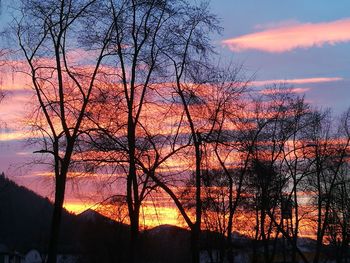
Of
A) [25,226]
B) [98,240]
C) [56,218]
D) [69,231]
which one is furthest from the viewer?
[25,226]

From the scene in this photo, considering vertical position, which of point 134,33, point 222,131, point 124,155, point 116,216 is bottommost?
point 116,216

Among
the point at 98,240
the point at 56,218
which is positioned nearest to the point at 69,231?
the point at 98,240

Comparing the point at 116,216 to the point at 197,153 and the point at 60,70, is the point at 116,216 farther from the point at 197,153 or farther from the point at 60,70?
the point at 60,70

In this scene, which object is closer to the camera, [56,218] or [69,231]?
[56,218]

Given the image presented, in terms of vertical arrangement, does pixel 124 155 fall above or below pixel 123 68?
below

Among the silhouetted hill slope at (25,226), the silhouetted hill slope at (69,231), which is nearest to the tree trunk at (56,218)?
the silhouetted hill slope at (69,231)

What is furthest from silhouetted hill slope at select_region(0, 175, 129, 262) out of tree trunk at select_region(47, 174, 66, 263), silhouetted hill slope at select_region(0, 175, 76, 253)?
tree trunk at select_region(47, 174, 66, 263)

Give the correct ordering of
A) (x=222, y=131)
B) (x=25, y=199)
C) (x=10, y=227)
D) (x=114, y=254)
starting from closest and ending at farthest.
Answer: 1. (x=222, y=131)
2. (x=25, y=199)
3. (x=114, y=254)
4. (x=10, y=227)

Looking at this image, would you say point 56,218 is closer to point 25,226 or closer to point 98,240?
point 98,240

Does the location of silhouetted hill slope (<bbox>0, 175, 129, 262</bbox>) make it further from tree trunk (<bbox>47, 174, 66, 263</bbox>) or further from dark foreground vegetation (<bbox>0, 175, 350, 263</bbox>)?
tree trunk (<bbox>47, 174, 66, 263</bbox>)

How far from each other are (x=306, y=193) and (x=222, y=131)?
2966 cm

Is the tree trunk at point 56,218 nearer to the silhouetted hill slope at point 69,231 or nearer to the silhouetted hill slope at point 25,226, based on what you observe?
the silhouetted hill slope at point 69,231

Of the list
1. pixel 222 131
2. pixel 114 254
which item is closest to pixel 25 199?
pixel 114 254

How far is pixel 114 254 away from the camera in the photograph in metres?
87.1
